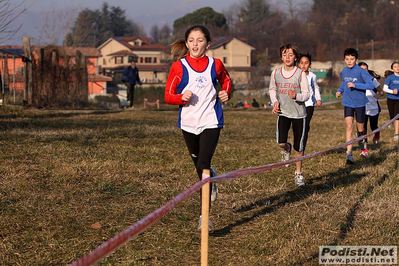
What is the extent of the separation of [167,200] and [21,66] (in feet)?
82.2

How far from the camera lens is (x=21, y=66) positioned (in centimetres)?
2991

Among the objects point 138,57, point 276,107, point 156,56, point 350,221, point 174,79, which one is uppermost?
point 156,56

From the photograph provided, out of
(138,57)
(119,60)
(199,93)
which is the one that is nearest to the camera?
(199,93)

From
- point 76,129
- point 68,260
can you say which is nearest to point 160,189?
point 68,260

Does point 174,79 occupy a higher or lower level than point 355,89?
higher

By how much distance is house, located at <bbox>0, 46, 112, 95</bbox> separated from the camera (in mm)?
20625

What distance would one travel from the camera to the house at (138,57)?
96625 mm

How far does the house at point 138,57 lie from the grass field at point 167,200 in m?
83.3

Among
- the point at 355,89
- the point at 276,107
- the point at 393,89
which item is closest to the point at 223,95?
the point at 276,107

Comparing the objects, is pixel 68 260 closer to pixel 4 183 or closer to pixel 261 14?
pixel 4 183

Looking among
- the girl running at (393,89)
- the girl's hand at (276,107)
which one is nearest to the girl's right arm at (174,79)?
the girl's hand at (276,107)

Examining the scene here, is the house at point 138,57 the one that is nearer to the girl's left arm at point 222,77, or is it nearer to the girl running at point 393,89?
the girl running at point 393,89

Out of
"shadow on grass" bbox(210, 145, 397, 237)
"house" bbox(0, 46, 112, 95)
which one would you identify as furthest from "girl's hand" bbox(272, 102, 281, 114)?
"house" bbox(0, 46, 112, 95)

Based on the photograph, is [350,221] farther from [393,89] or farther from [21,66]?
[21,66]
